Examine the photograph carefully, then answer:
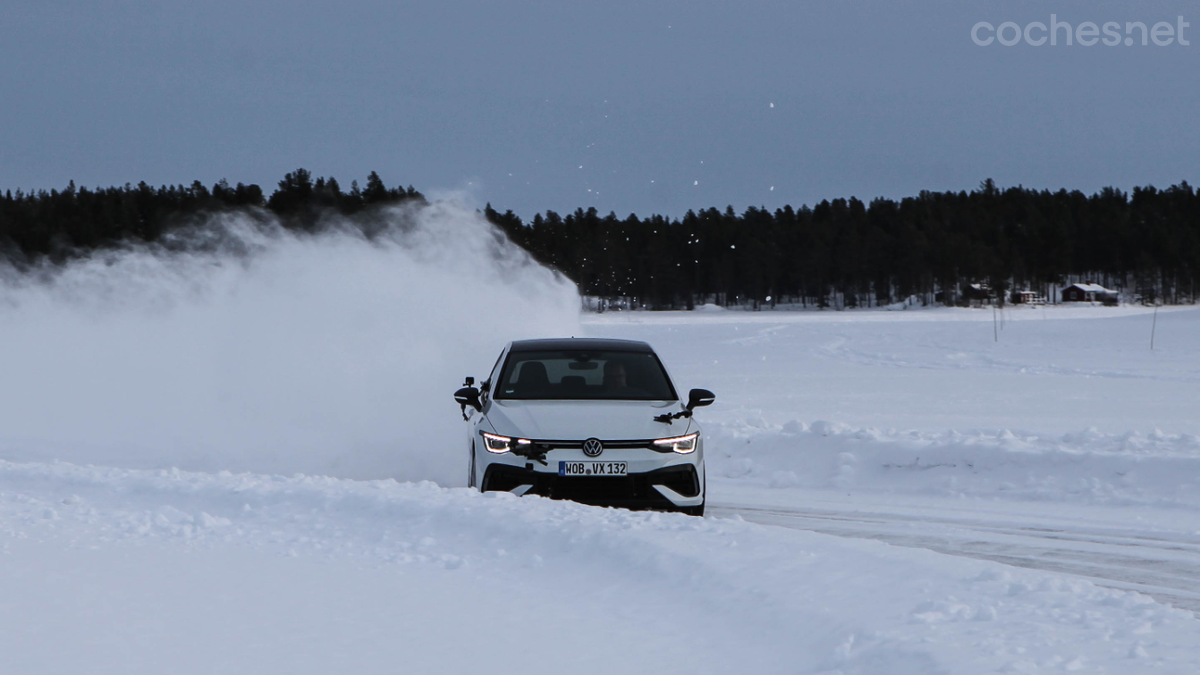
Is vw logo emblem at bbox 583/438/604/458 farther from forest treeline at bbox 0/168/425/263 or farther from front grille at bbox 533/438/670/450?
forest treeline at bbox 0/168/425/263

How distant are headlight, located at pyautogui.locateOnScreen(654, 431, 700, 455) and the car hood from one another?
4 cm

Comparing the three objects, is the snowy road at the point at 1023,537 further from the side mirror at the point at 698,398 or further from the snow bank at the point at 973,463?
the side mirror at the point at 698,398

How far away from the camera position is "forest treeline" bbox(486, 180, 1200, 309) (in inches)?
4783

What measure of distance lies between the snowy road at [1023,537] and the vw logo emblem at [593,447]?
1.85 meters

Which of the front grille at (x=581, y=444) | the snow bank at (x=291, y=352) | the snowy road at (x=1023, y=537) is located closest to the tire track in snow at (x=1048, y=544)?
the snowy road at (x=1023, y=537)

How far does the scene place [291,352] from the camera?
58.8ft

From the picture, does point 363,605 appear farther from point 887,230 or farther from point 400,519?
point 887,230

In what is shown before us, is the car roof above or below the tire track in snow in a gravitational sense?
above

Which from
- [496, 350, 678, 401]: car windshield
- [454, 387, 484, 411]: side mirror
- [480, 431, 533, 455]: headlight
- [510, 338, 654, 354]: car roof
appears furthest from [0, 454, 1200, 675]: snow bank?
[510, 338, 654, 354]: car roof

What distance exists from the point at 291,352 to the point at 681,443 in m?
12.3

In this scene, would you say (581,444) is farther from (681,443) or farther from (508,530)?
(508,530)

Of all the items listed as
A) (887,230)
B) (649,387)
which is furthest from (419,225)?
(887,230)

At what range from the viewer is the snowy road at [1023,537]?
19.9ft

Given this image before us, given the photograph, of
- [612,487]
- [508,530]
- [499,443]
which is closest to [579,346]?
[499,443]
